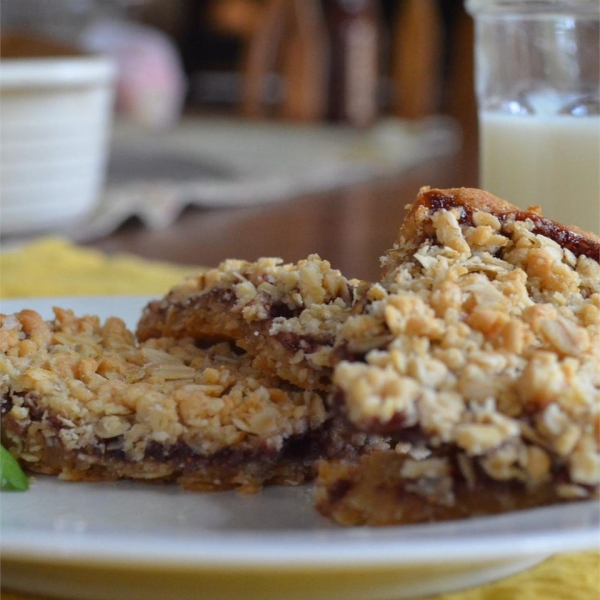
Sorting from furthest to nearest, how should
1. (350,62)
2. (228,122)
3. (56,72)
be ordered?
1. (228,122)
2. (350,62)
3. (56,72)

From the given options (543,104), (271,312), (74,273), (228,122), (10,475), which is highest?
→ (543,104)

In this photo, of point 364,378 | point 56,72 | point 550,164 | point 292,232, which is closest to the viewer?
point 364,378

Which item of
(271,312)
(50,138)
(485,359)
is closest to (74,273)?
(50,138)

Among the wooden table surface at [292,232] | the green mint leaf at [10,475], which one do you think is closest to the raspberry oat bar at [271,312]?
the green mint leaf at [10,475]

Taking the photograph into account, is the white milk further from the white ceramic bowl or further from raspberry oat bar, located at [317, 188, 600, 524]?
the white ceramic bowl

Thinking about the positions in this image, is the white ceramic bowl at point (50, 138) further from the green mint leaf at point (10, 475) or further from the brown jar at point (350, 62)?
the brown jar at point (350, 62)

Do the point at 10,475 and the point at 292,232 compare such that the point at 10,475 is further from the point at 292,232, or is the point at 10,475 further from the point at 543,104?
the point at 292,232

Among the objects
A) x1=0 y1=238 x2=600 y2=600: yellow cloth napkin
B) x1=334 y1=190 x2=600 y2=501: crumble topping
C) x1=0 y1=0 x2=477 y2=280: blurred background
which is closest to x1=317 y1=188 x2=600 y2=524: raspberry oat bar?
x1=334 y1=190 x2=600 y2=501: crumble topping
